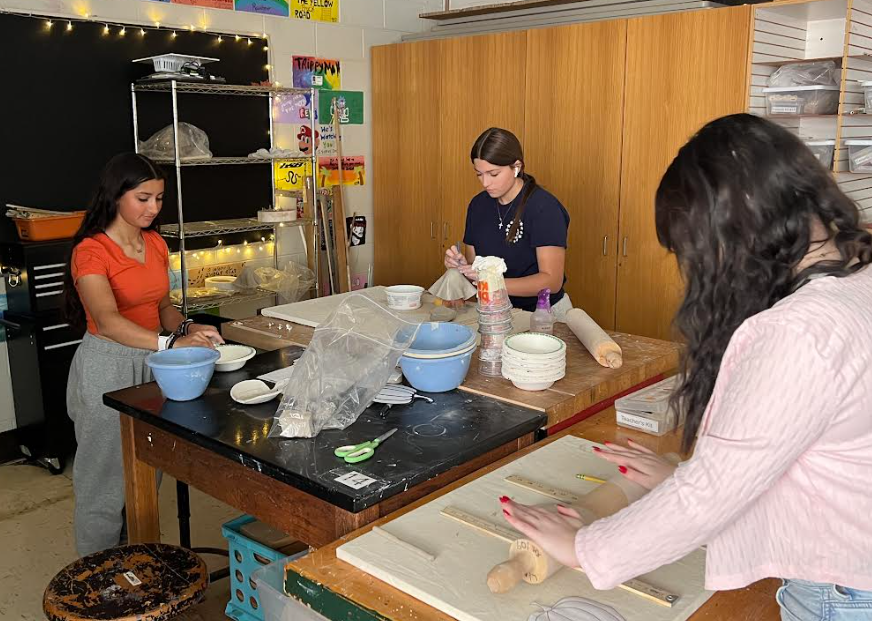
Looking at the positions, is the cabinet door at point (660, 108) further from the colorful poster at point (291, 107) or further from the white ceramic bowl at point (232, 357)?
the white ceramic bowl at point (232, 357)

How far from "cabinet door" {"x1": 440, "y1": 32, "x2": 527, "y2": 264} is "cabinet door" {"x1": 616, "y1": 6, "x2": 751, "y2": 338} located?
73 cm

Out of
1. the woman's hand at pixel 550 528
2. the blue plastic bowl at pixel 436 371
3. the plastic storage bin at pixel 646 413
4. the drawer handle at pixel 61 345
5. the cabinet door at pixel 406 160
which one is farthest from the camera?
the cabinet door at pixel 406 160

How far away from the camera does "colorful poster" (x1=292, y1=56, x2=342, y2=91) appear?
4.90m

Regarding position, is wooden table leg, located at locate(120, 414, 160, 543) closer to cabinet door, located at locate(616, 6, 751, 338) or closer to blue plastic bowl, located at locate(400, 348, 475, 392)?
blue plastic bowl, located at locate(400, 348, 475, 392)

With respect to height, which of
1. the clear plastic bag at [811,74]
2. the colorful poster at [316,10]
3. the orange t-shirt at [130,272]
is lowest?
the orange t-shirt at [130,272]

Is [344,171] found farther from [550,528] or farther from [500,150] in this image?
[550,528]

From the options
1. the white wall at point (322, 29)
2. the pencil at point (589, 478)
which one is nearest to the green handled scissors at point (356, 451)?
the pencil at point (589, 478)

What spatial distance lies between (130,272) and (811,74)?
3.11m

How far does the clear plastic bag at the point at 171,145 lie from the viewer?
13.5 feet

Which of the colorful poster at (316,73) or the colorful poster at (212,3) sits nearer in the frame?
the colorful poster at (212,3)

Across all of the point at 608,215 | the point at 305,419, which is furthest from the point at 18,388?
the point at 608,215

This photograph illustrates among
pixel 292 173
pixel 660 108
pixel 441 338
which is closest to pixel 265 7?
pixel 292 173

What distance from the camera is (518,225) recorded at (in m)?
3.33

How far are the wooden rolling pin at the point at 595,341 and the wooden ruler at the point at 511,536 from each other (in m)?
1.03
